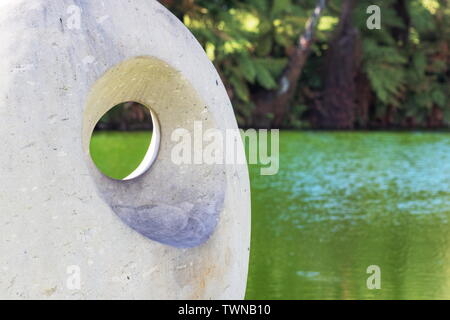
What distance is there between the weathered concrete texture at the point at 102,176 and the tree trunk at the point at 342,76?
557 inches

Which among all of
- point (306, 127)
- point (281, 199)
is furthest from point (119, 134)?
point (281, 199)

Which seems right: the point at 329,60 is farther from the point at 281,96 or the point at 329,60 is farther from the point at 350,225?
the point at 350,225

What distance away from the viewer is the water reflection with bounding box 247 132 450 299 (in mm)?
5488

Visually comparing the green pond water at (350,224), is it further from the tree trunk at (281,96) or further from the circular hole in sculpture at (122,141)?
the tree trunk at (281,96)

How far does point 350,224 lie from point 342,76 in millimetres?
10661

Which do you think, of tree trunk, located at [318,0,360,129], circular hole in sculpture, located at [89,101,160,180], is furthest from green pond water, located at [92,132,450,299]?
tree trunk, located at [318,0,360,129]

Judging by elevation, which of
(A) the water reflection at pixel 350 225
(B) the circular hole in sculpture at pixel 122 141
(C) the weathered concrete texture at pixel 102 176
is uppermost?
(C) the weathered concrete texture at pixel 102 176

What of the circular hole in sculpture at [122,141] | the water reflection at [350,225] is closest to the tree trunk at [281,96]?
the circular hole in sculpture at [122,141]

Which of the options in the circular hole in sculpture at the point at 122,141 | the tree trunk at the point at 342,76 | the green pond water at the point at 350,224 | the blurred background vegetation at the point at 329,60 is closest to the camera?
the green pond water at the point at 350,224

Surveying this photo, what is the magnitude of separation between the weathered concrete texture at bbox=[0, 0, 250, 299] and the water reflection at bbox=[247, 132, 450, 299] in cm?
180

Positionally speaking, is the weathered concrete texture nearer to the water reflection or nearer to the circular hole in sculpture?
the water reflection

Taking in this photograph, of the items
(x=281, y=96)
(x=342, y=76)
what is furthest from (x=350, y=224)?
(x=342, y=76)

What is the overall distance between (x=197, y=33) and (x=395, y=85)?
425 cm

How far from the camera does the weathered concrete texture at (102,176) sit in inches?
118
